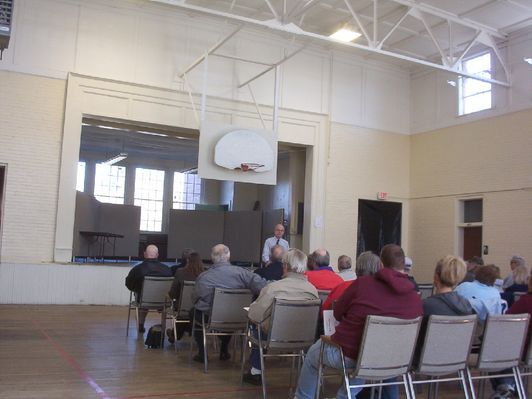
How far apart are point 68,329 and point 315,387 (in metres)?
4.25

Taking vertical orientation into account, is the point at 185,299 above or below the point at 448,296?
below

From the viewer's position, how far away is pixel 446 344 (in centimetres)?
312

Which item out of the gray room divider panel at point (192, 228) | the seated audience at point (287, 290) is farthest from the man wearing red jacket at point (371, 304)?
the gray room divider panel at point (192, 228)

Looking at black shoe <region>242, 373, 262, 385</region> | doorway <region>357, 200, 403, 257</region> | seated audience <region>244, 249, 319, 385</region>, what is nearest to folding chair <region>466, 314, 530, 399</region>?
seated audience <region>244, 249, 319, 385</region>

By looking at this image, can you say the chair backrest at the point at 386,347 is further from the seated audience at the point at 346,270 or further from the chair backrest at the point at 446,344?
the seated audience at the point at 346,270

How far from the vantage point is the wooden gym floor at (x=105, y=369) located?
A: 3.80 meters

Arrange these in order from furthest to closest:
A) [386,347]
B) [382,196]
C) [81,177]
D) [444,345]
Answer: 1. [81,177]
2. [382,196]
3. [444,345]
4. [386,347]

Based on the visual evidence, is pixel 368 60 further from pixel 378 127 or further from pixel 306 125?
pixel 306 125

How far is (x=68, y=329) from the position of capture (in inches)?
254

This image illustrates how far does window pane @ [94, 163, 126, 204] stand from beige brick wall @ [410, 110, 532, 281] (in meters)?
11.1

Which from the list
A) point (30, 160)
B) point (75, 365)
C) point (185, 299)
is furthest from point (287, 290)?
point (30, 160)

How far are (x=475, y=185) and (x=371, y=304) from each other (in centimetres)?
853

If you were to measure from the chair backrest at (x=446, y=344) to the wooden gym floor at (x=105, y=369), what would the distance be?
3.75ft

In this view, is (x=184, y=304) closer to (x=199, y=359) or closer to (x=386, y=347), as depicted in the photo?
(x=199, y=359)
